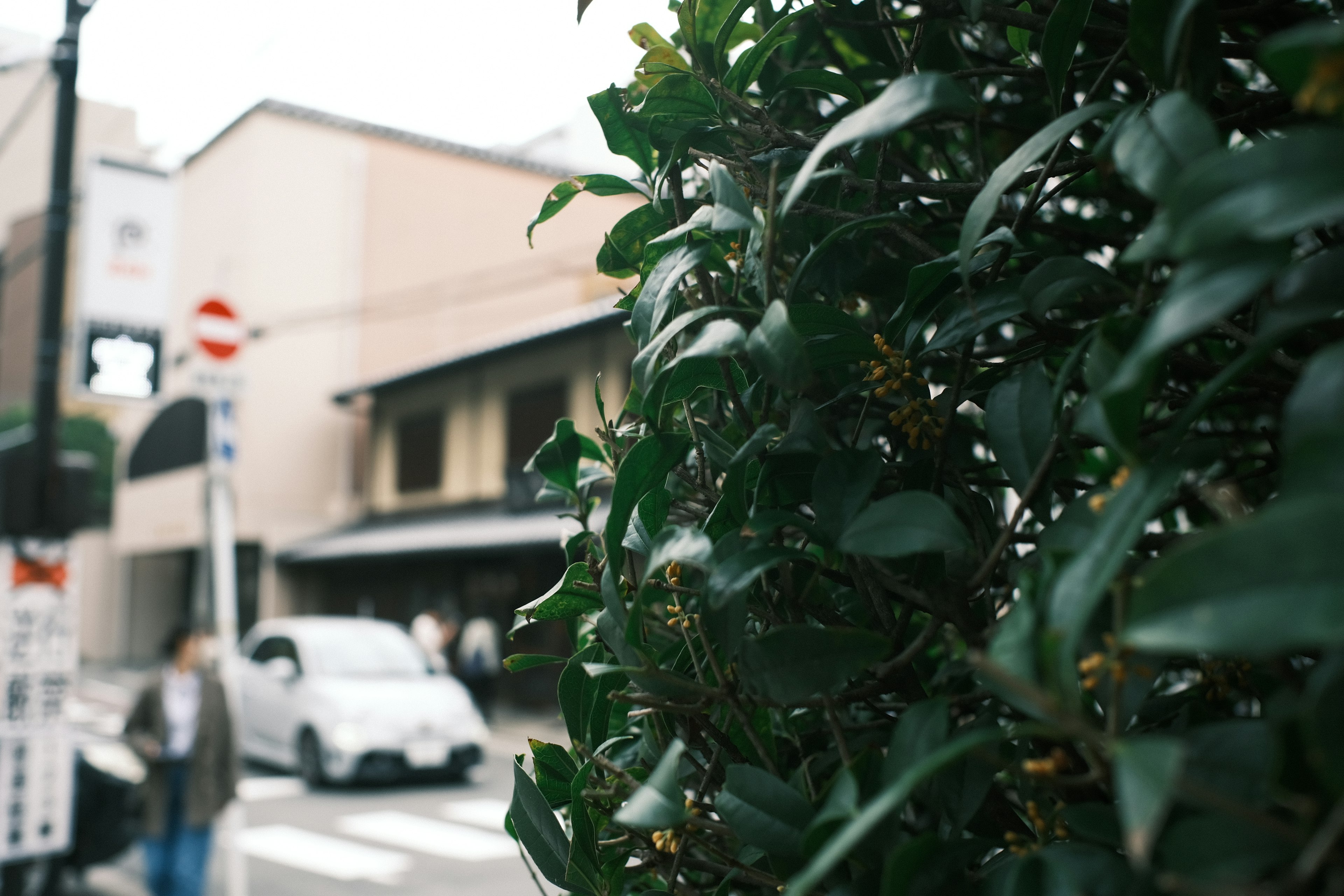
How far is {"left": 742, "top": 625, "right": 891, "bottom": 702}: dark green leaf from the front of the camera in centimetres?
56

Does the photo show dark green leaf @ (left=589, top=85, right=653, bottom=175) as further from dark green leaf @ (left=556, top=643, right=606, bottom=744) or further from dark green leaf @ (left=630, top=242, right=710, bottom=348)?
dark green leaf @ (left=556, top=643, right=606, bottom=744)

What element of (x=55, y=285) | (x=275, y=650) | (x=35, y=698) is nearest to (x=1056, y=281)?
(x=35, y=698)

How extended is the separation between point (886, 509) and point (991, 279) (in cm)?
22

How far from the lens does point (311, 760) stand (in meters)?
7.75

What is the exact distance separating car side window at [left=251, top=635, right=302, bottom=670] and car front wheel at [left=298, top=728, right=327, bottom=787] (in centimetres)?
55

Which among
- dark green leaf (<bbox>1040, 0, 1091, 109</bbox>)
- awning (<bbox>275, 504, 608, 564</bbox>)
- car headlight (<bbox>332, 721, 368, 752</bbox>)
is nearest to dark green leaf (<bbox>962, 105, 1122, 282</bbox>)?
dark green leaf (<bbox>1040, 0, 1091, 109</bbox>)

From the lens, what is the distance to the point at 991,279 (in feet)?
2.27

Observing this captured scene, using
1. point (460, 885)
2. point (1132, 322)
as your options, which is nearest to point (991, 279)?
point (1132, 322)

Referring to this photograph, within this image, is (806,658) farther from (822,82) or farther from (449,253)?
(449,253)

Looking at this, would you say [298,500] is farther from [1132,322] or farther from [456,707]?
[1132,322]

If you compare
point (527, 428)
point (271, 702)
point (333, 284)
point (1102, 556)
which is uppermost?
point (333, 284)

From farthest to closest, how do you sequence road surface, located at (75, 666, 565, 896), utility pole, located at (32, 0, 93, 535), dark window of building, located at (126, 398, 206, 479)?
1. dark window of building, located at (126, 398, 206, 479)
2. road surface, located at (75, 666, 565, 896)
3. utility pole, located at (32, 0, 93, 535)

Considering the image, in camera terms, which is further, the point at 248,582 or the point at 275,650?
the point at 248,582

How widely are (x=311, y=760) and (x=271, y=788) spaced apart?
15.8 inches
